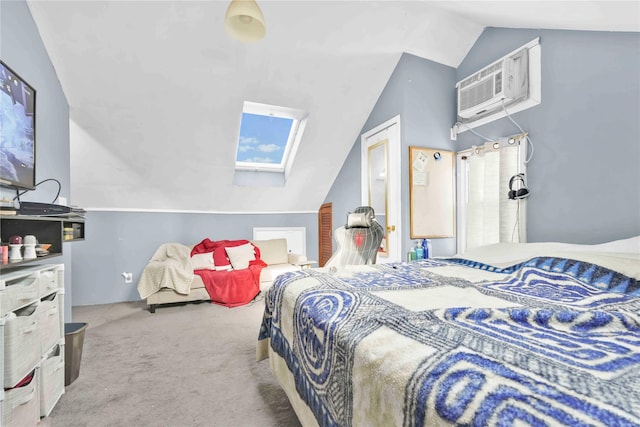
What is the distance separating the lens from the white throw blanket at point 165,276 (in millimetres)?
3482

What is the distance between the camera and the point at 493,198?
9.43ft

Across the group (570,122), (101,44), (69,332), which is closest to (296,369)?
(69,332)

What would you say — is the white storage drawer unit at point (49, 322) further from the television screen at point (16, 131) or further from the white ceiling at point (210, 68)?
the white ceiling at point (210, 68)

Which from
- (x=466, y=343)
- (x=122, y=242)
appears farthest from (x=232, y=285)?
(x=466, y=343)

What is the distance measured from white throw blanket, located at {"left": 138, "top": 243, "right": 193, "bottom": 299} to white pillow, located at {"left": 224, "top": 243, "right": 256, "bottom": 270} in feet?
1.83

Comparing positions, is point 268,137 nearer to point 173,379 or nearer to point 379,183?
point 379,183

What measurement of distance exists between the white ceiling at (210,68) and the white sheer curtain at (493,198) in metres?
1.05

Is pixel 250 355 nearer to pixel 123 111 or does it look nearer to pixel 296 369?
pixel 296 369

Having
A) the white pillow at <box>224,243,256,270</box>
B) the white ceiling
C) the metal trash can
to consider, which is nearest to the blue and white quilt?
the metal trash can

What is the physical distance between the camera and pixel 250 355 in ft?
7.70

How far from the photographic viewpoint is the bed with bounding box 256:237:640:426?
529 mm

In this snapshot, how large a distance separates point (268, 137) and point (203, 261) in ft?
6.58

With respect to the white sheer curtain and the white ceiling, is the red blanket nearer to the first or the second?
the white ceiling

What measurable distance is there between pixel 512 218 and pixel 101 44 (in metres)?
4.02
